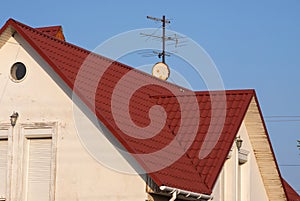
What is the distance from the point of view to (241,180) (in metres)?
22.4

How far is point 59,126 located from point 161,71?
770 centimetres

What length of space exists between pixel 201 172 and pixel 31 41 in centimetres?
466

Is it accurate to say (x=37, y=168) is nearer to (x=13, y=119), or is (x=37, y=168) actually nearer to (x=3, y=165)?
(x=3, y=165)

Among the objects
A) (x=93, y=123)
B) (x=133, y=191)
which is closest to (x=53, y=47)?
(x=93, y=123)

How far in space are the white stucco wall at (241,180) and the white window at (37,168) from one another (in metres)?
3.83

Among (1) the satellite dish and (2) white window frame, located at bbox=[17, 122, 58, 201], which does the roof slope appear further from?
(2) white window frame, located at bbox=[17, 122, 58, 201]

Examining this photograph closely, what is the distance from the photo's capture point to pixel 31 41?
1877cm

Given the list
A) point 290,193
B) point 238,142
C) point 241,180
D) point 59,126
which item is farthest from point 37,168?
point 290,193

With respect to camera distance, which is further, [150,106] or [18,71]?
[150,106]

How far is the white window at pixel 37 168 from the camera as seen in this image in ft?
61.6

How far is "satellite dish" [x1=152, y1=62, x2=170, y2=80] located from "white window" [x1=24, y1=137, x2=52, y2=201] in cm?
736

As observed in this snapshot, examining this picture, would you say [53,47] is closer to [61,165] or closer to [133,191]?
[61,165]

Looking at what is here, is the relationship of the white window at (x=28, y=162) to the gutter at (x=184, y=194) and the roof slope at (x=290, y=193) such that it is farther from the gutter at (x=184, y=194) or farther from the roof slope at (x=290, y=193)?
the roof slope at (x=290, y=193)

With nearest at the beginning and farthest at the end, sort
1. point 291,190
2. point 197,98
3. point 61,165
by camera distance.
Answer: point 61,165 < point 197,98 < point 291,190
